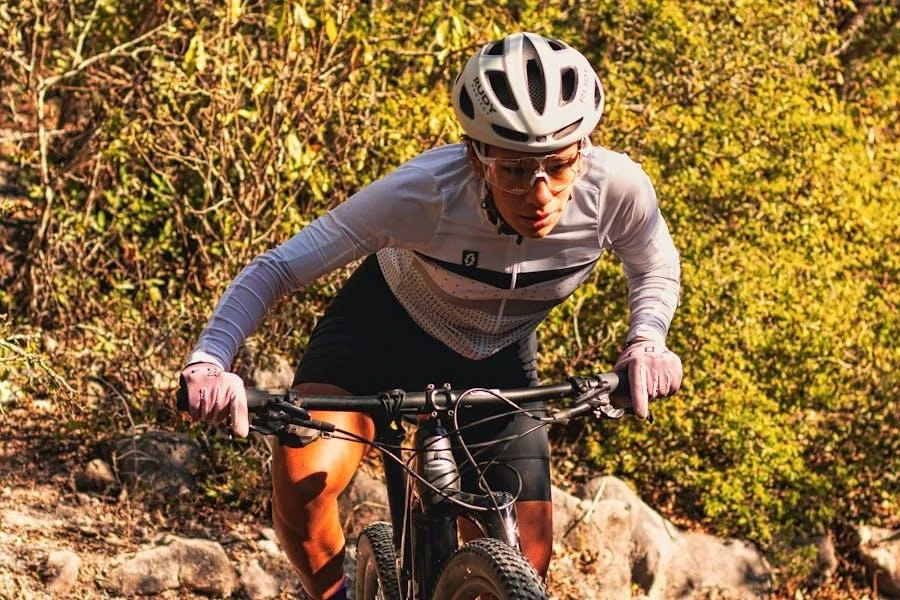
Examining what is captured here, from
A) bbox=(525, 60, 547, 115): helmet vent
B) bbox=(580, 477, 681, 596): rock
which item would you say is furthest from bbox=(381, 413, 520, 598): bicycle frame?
→ bbox=(580, 477, 681, 596): rock

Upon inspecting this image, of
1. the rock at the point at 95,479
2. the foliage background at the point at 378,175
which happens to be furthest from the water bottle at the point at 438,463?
the rock at the point at 95,479

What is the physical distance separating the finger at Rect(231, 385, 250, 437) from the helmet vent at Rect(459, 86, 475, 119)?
3.18 feet

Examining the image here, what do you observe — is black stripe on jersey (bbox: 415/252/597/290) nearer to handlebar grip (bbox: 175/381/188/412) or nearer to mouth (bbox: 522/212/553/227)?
mouth (bbox: 522/212/553/227)

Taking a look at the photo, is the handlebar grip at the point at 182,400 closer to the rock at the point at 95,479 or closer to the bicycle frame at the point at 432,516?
the bicycle frame at the point at 432,516

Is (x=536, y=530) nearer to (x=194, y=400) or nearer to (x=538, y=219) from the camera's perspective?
(x=538, y=219)

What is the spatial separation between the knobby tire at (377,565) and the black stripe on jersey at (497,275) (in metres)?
0.85

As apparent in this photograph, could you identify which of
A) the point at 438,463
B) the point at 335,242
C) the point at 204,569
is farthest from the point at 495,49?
the point at 204,569

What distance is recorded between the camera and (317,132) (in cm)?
709

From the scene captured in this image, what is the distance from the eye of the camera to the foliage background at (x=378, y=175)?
23.0 feet

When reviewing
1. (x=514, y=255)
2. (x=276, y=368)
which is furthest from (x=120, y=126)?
(x=514, y=255)

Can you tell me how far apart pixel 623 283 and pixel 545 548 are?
3629mm

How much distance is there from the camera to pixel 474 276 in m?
3.82

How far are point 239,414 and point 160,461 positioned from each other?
353 cm

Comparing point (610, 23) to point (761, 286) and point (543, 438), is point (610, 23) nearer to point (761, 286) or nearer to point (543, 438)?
point (761, 286)
